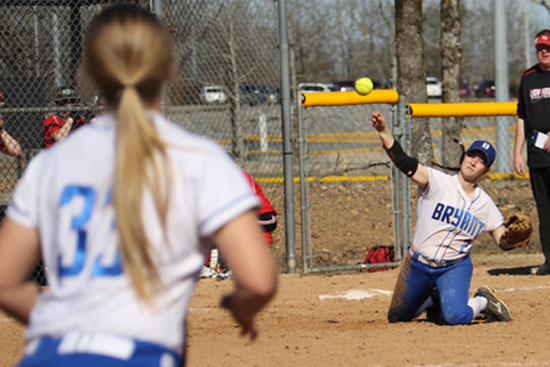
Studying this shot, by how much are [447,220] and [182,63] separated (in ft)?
12.2

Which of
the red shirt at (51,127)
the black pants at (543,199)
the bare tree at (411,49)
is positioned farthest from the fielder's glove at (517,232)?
the bare tree at (411,49)

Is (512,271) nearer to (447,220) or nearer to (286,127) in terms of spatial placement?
(447,220)

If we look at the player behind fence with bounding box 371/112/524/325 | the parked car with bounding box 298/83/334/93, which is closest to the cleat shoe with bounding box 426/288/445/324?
the player behind fence with bounding box 371/112/524/325

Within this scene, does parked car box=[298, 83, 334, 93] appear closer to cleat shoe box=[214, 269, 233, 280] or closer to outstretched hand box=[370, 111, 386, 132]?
cleat shoe box=[214, 269, 233, 280]

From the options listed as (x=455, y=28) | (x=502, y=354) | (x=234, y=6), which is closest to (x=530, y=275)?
(x=502, y=354)

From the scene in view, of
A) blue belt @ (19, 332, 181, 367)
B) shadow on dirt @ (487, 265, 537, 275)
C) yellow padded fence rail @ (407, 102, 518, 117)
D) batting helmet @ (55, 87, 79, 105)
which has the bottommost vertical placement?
shadow on dirt @ (487, 265, 537, 275)

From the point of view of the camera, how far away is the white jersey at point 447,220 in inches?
226

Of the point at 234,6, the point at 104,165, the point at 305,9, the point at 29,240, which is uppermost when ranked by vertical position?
the point at 305,9

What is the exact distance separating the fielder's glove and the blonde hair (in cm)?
440

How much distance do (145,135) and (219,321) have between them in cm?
464

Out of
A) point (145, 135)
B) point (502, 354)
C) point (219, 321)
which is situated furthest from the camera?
point (219, 321)

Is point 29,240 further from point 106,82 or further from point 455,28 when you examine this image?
point 455,28

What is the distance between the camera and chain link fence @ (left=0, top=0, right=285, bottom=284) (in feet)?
26.3

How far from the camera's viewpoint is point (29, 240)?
1754 millimetres
